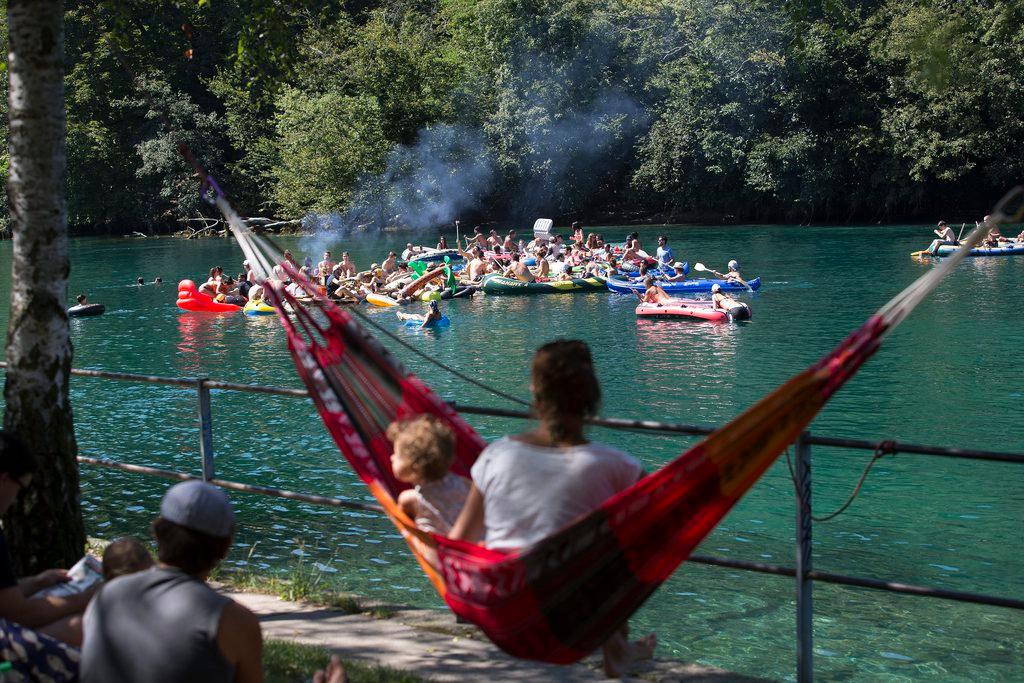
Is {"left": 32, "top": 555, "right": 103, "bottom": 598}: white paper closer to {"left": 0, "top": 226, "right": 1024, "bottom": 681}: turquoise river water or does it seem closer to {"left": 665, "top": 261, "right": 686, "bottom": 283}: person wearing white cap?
{"left": 0, "top": 226, "right": 1024, "bottom": 681}: turquoise river water

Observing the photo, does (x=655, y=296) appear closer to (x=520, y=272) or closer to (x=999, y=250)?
(x=520, y=272)

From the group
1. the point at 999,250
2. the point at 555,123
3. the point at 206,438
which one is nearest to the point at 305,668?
the point at 206,438

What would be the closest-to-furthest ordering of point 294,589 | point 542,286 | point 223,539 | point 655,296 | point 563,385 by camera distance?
1. point 223,539
2. point 563,385
3. point 294,589
4. point 655,296
5. point 542,286

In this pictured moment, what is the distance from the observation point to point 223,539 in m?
2.89

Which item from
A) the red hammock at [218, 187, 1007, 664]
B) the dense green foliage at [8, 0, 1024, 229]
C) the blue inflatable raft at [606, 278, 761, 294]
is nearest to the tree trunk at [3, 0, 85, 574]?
the red hammock at [218, 187, 1007, 664]

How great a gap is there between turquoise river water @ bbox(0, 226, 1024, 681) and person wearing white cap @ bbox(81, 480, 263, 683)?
3618mm

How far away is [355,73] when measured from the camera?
5269 cm

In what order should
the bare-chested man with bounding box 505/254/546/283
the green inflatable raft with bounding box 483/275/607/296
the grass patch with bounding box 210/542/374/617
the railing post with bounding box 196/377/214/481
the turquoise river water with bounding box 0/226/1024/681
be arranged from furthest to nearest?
the bare-chested man with bounding box 505/254/546/283
the green inflatable raft with bounding box 483/275/607/296
the turquoise river water with bounding box 0/226/1024/681
the railing post with bounding box 196/377/214/481
the grass patch with bounding box 210/542/374/617

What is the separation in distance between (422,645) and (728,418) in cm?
995

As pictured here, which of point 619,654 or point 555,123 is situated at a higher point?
point 555,123

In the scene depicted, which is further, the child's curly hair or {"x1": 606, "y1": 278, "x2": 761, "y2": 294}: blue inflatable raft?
{"x1": 606, "y1": 278, "x2": 761, "y2": 294}: blue inflatable raft

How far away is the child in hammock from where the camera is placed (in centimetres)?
371

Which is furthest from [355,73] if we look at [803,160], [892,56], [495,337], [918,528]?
[918,528]

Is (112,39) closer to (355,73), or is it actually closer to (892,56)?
(892,56)
